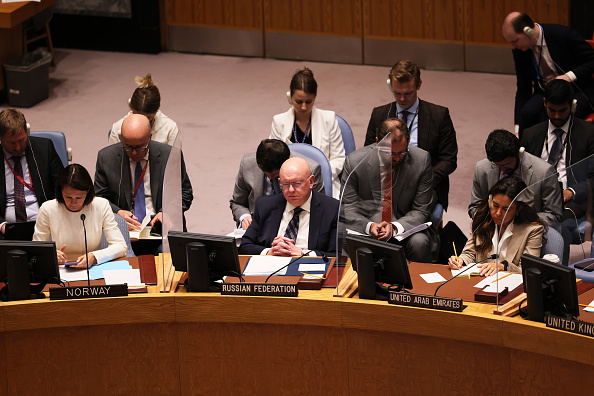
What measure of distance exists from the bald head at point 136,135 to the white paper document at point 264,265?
1142mm

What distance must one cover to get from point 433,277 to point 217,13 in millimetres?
6199

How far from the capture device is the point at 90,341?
3928mm

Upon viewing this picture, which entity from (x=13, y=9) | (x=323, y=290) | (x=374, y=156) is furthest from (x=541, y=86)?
(x=13, y=9)

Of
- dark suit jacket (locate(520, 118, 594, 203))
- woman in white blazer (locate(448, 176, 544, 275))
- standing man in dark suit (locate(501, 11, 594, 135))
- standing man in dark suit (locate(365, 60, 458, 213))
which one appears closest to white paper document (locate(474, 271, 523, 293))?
woman in white blazer (locate(448, 176, 544, 275))

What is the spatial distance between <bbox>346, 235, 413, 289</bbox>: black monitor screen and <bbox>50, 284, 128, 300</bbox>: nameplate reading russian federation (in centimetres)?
98

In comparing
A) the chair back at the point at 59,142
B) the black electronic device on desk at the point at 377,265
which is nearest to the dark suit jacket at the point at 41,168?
the chair back at the point at 59,142

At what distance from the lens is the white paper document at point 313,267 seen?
4074 millimetres

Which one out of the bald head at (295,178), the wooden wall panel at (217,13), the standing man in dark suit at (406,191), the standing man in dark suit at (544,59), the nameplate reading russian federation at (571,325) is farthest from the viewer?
the wooden wall panel at (217,13)

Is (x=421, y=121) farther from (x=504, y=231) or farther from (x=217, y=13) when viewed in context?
(x=217, y=13)

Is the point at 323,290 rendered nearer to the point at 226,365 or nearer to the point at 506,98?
the point at 226,365

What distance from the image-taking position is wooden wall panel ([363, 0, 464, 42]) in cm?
871

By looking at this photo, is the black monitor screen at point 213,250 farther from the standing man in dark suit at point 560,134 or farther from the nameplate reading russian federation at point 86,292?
the standing man in dark suit at point 560,134

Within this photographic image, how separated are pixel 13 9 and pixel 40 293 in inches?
185

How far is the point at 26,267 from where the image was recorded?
3797 mm
